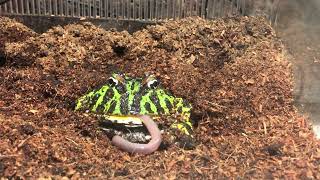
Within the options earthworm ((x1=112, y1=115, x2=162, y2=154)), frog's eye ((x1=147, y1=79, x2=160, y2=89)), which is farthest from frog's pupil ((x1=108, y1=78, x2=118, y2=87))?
earthworm ((x1=112, y1=115, x2=162, y2=154))

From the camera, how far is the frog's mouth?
11.0 feet

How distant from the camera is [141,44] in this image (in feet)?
14.1

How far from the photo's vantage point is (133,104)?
346 cm

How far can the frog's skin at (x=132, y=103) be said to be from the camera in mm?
3418

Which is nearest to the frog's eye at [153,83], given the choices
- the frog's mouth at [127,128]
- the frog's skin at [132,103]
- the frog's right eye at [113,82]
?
the frog's skin at [132,103]

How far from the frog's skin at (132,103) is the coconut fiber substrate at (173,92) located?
111mm

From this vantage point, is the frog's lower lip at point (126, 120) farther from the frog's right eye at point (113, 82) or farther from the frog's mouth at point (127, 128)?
the frog's right eye at point (113, 82)

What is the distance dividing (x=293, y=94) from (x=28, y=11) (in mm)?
2168

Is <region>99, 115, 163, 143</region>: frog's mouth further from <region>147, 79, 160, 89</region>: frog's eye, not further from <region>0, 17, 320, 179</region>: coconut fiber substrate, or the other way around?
<region>147, 79, 160, 89</region>: frog's eye

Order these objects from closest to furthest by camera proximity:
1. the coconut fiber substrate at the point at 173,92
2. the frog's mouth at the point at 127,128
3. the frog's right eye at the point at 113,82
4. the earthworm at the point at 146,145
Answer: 1. the coconut fiber substrate at the point at 173,92
2. the earthworm at the point at 146,145
3. the frog's mouth at the point at 127,128
4. the frog's right eye at the point at 113,82

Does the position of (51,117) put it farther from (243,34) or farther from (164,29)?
(243,34)

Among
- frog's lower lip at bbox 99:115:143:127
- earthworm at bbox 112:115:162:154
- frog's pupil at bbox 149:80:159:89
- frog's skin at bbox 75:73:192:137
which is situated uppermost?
frog's pupil at bbox 149:80:159:89

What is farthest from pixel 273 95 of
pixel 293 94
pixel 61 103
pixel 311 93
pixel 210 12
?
pixel 61 103

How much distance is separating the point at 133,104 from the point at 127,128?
171 millimetres
